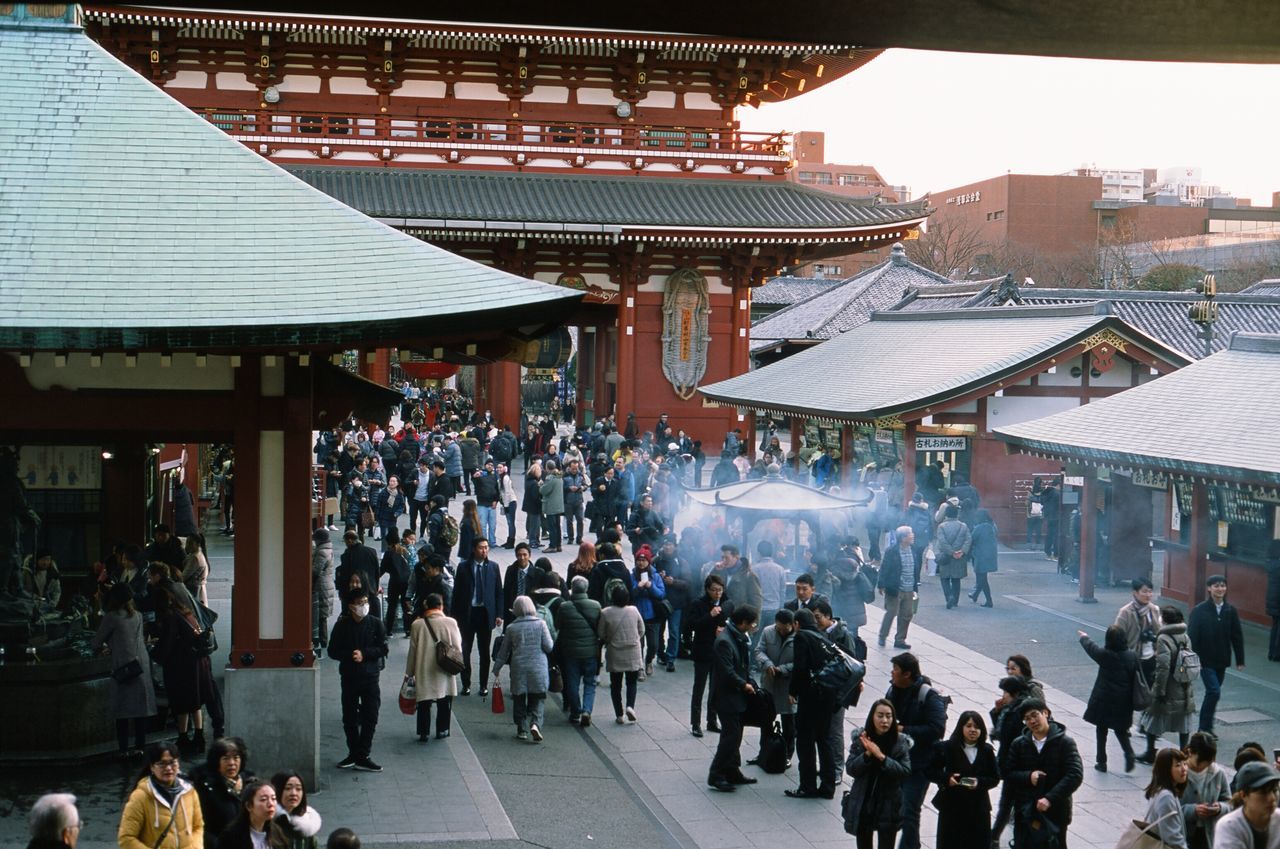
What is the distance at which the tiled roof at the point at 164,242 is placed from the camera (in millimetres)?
9305

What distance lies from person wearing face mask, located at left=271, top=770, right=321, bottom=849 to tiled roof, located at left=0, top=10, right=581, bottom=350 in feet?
12.4

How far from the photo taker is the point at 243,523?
10.1m

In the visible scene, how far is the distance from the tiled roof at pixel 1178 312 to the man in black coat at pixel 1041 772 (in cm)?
2586

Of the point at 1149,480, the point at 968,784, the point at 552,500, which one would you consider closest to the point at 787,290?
the point at 552,500

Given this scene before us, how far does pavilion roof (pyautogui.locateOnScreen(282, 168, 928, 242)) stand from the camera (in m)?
29.7

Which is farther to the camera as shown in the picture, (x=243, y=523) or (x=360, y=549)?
(x=360, y=549)

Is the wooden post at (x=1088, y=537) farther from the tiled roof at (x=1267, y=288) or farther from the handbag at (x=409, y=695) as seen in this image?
the tiled roof at (x=1267, y=288)

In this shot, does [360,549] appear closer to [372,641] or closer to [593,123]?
[372,641]

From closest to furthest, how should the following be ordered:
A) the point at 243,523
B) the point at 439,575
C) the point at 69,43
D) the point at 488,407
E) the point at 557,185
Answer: the point at 243,523
the point at 69,43
the point at 439,575
the point at 557,185
the point at 488,407

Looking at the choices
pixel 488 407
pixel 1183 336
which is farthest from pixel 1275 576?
pixel 488 407

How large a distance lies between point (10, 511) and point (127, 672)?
15.5 ft

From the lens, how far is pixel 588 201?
102 feet

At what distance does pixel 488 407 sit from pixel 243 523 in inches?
966

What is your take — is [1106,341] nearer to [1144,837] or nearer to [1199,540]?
[1199,540]
